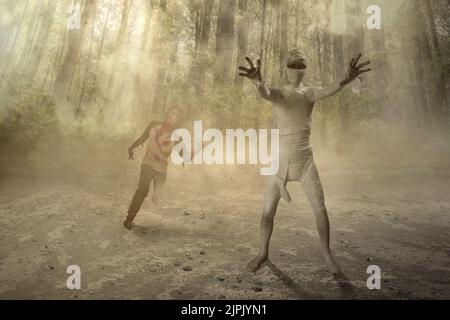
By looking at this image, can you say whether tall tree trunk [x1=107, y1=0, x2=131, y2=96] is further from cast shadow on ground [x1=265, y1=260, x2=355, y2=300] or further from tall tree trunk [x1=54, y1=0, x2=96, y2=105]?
cast shadow on ground [x1=265, y1=260, x2=355, y2=300]

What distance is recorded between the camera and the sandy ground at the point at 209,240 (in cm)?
319

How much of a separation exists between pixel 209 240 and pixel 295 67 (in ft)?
8.46

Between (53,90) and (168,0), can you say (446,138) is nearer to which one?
(168,0)

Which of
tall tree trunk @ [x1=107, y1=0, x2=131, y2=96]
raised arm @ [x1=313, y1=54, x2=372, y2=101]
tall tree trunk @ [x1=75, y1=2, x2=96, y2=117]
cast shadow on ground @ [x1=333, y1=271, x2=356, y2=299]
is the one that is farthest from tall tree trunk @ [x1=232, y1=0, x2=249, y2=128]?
cast shadow on ground @ [x1=333, y1=271, x2=356, y2=299]

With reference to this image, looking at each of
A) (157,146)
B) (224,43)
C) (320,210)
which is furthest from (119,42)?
(320,210)

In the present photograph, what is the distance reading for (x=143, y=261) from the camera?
12.9 feet

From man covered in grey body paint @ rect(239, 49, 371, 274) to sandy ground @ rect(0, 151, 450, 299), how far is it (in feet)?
1.61

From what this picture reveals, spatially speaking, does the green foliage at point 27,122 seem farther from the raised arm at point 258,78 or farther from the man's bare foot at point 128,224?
the raised arm at point 258,78

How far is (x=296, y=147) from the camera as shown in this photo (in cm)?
348

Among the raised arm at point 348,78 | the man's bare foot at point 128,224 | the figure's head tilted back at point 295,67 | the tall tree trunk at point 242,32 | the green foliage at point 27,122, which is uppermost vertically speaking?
the tall tree trunk at point 242,32

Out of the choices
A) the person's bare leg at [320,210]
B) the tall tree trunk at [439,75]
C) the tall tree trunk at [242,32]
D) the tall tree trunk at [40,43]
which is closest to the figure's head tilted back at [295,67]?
the person's bare leg at [320,210]

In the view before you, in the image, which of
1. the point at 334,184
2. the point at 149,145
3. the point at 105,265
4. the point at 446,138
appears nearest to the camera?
the point at 105,265
